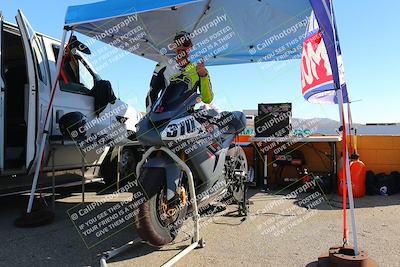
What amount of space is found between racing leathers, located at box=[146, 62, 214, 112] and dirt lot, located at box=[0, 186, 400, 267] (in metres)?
1.52

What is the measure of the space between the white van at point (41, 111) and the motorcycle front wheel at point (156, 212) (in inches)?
94.3

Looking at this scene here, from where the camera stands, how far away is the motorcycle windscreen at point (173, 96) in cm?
379

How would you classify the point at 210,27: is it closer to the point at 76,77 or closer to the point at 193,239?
the point at 76,77

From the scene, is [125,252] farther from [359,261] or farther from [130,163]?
[130,163]

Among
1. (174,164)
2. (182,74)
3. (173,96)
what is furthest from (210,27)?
(174,164)

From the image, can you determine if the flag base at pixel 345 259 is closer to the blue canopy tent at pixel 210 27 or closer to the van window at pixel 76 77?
the blue canopy tent at pixel 210 27

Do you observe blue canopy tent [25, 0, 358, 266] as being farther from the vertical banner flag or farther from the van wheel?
the van wheel

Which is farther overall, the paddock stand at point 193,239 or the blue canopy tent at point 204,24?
the blue canopy tent at point 204,24

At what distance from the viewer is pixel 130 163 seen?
22.8 ft

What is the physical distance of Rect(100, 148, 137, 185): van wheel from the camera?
6.71 m

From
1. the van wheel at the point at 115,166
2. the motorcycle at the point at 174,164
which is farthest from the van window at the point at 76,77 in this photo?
the motorcycle at the point at 174,164

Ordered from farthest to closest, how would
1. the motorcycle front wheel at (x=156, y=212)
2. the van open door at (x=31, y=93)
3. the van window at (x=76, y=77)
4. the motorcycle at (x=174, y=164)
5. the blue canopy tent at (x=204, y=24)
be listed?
the van window at (x=76, y=77) → the van open door at (x=31, y=93) → the blue canopy tent at (x=204, y=24) → the motorcycle at (x=174, y=164) → the motorcycle front wheel at (x=156, y=212)

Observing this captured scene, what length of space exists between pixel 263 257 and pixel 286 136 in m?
4.38

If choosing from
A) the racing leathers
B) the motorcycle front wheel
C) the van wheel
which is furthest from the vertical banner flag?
the van wheel
